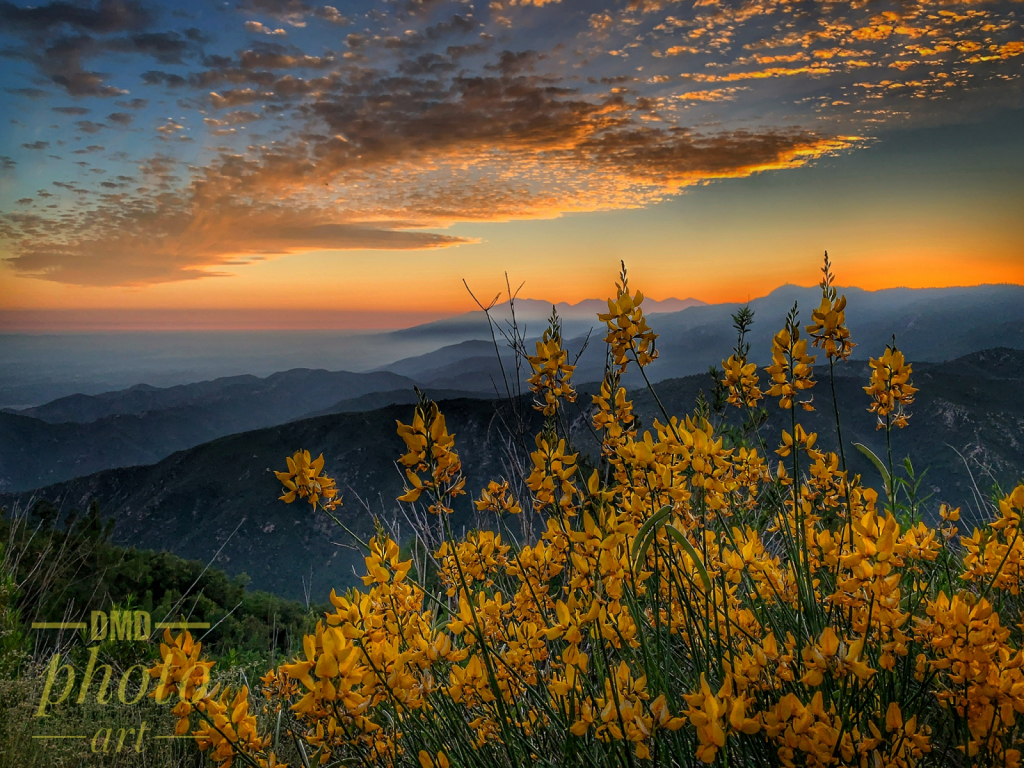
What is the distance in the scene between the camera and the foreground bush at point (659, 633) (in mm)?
1125

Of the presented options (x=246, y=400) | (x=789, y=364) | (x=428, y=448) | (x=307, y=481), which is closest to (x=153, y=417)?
(x=246, y=400)

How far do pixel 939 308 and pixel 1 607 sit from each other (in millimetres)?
38365

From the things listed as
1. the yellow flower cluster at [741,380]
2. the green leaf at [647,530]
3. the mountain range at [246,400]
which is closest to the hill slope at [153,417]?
the mountain range at [246,400]

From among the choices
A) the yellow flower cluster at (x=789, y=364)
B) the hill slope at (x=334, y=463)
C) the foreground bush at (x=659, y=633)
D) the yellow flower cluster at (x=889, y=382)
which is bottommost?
the hill slope at (x=334, y=463)

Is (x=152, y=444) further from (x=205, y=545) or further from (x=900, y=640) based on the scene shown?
(x=900, y=640)

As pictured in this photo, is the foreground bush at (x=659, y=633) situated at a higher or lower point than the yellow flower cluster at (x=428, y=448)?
lower

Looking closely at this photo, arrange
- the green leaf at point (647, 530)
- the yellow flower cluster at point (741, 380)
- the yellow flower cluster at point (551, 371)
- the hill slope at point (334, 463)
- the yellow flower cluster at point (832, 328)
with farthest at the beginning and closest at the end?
1. the hill slope at point (334, 463)
2. the yellow flower cluster at point (741, 380)
3. the yellow flower cluster at point (551, 371)
4. the yellow flower cluster at point (832, 328)
5. the green leaf at point (647, 530)

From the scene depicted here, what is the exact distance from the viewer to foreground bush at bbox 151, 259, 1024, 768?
3.69 ft

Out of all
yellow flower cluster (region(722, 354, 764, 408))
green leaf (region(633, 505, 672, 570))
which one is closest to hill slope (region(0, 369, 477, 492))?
yellow flower cluster (region(722, 354, 764, 408))

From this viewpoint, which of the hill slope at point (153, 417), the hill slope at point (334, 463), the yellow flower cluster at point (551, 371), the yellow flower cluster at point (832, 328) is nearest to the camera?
the yellow flower cluster at point (832, 328)

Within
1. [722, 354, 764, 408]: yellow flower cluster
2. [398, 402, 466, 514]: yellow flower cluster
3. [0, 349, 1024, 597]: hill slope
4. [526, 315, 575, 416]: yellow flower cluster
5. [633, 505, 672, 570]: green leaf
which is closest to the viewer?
[633, 505, 672, 570]: green leaf

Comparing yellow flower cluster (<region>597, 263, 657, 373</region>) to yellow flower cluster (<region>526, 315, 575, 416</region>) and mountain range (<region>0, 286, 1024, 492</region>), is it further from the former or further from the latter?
mountain range (<region>0, 286, 1024, 492</region>)

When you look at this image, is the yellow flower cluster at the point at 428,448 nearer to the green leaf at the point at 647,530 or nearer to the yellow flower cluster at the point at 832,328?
the green leaf at the point at 647,530

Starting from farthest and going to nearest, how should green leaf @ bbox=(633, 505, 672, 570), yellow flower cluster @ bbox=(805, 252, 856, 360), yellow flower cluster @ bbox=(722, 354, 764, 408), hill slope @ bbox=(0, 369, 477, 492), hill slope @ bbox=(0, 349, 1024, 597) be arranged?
hill slope @ bbox=(0, 369, 477, 492)
hill slope @ bbox=(0, 349, 1024, 597)
yellow flower cluster @ bbox=(722, 354, 764, 408)
yellow flower cluster @ bbox=(805, 252, 856, 360)
green leaf @ bbox=(633, 505, 672, 570)
